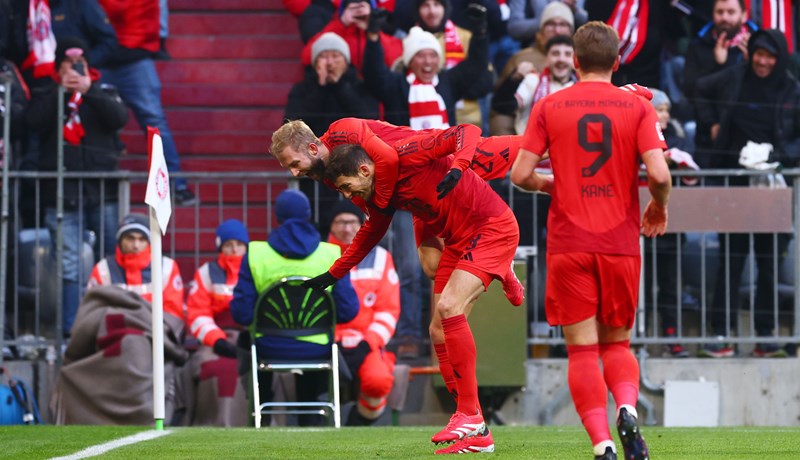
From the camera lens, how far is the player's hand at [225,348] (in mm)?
13914

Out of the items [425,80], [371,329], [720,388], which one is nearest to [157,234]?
[371,329]

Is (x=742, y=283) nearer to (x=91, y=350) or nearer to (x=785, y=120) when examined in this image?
(x=785, y=120)

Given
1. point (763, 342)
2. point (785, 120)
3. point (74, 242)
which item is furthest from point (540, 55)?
point (74, 242)

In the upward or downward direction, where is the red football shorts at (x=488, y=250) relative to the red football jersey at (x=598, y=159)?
downward

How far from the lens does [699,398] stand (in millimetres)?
14875

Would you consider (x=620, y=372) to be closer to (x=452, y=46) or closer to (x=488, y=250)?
(x=488, y=250)

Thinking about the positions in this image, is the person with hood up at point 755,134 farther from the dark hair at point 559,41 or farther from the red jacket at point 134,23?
the red jacket at point 134,23

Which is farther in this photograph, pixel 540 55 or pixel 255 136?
pixel 255 136

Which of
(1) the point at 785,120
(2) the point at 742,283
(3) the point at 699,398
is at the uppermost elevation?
(1) the point at 785,120

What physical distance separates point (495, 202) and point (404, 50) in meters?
5.78

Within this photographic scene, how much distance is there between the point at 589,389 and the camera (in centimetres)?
735

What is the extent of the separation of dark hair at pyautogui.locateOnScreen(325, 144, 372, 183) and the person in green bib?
161 inches

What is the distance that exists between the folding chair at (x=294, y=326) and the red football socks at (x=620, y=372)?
18.4 ft

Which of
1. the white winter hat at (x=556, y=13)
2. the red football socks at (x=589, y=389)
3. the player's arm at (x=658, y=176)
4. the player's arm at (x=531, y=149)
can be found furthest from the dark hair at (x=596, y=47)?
the white winter hat at (x=556, y=13)
